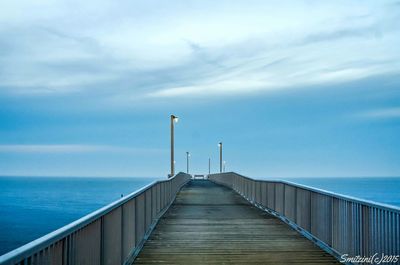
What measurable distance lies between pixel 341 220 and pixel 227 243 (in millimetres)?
2963

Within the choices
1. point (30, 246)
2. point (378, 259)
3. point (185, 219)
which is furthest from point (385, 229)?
point (185, 219)

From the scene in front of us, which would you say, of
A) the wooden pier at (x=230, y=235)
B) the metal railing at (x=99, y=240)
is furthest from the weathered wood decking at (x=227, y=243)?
the metal railing at (x=99, y=240)

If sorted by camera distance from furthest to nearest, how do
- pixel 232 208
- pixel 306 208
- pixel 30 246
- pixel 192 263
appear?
pixel 232 208 < pixel 306 208 < pixel 192 263 < pixel 30 246

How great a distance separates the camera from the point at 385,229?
7145 mm

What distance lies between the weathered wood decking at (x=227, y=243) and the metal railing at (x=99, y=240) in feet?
1.65

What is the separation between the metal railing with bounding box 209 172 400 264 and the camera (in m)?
7.11

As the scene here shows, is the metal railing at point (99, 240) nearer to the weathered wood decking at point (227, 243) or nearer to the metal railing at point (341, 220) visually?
the weathered wood decking at point (227, 243)

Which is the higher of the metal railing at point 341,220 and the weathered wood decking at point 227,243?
the metal railing at point 341,220

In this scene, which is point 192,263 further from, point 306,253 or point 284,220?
point 284,220

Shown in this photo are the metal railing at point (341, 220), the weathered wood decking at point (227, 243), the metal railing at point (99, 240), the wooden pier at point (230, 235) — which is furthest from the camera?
the weathered wood decking at point (227, 243)

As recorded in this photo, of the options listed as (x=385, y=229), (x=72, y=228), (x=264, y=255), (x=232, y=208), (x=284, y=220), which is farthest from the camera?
(x=232, y=208)

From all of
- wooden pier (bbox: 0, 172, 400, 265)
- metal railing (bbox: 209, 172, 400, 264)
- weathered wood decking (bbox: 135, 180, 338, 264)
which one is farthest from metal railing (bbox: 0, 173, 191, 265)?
metal railing (bbox: 209, 172, 400, 264)

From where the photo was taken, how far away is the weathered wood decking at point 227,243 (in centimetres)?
941

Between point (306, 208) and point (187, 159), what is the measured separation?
8496 cm
